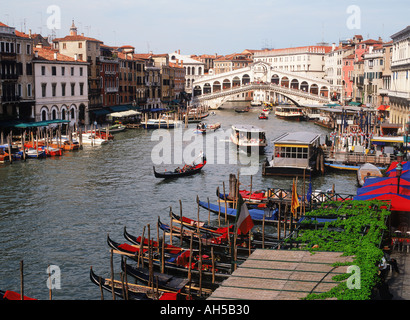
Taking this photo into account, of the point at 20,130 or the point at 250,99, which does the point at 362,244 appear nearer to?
the point at 20,130

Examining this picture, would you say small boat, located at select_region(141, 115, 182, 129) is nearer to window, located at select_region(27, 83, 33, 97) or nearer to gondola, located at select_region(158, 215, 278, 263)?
window, located at select_region(27, 83, 33, 97)

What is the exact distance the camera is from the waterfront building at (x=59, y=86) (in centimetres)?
3111

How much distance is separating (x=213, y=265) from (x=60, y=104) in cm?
2596

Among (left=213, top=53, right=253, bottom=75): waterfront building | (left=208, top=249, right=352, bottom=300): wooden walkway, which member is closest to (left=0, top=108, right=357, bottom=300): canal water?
(left=208, top=249, right=352, bottom=300): wooden walkway

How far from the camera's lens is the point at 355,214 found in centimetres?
951

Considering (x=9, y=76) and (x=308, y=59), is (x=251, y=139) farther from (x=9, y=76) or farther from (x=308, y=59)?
(x=308, y=59)

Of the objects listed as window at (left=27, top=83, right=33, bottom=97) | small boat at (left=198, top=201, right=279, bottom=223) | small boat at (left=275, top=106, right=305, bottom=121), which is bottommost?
small boat at (left=198, top=201, right=279, bottom=223)

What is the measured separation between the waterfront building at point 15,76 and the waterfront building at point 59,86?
2.03 ft

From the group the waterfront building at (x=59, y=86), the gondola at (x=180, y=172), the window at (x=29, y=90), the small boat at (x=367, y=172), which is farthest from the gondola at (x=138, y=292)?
the waterfront building at (x=59, y=86)

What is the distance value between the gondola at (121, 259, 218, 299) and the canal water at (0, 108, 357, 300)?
0.71 m

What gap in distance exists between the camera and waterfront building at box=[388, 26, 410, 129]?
28.8 meters

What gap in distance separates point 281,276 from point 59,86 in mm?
29075

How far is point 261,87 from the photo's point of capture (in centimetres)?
5469
